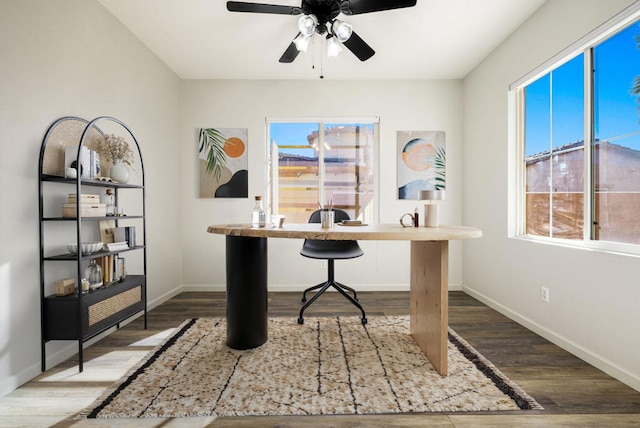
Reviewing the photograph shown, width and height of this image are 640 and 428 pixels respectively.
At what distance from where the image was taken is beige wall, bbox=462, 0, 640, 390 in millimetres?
1651

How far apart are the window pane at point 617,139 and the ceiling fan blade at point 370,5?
1313 mm

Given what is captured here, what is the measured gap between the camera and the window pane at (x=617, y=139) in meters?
1.64

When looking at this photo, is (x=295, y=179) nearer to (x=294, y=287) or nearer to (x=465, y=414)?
(x=294, y=287)

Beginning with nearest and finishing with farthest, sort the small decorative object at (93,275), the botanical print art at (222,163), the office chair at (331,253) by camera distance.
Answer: the small decorative object at (93,275) → the office chair at (331,253) → the botanical print art at (222,163)

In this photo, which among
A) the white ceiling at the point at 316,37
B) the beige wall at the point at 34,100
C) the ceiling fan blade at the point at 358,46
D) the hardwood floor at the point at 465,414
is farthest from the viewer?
the white ceiling at the point at 316,37

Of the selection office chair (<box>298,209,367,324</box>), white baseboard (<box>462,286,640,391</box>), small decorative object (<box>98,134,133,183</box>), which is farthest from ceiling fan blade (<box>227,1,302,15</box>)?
white baseboard (<box>462,286,640,391</box>)

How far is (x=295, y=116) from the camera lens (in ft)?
11.4

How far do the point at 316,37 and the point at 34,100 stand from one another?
2.17 meters

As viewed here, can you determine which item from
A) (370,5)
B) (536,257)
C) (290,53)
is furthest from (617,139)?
(290,53)

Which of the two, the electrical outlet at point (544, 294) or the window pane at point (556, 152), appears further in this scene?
the electrical outlet at point (544, 294)

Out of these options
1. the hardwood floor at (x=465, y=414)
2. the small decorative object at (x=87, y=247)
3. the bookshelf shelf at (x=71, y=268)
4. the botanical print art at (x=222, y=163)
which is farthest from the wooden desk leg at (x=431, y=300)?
the botanical print art at (x=222, y=163)

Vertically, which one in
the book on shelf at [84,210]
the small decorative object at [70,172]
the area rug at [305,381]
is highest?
the small decorative object at [70,172]

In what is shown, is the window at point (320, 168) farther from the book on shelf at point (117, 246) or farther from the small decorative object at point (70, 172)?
the small decorative object at point (70, 172)

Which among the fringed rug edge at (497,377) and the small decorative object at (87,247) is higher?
the small decorative object at (87,247)
